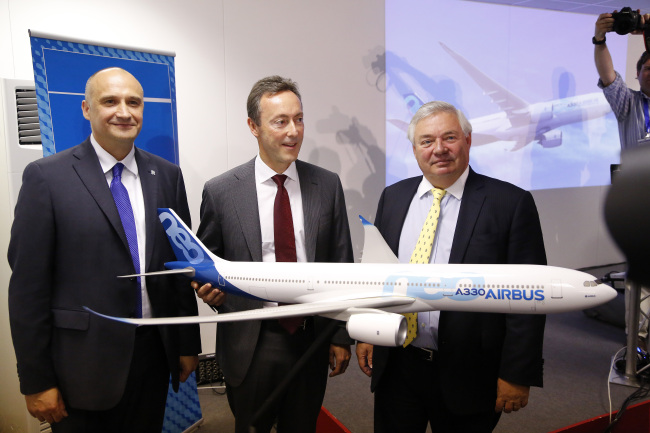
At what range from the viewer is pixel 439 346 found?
2.54 meters

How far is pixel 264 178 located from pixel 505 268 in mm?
1549

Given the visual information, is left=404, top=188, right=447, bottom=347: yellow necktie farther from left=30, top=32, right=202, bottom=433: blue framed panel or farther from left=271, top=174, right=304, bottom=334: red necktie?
left=30, top=32, right=202, bottom=433: blue framed panel

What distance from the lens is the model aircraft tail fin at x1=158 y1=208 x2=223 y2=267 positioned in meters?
2.53

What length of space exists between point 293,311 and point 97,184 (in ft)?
4.84

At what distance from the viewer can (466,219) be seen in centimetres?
250

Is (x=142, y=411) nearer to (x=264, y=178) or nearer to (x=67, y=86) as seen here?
(x=264, y=178)

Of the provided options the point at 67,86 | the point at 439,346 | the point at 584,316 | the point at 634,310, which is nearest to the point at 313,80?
the point at 67,86

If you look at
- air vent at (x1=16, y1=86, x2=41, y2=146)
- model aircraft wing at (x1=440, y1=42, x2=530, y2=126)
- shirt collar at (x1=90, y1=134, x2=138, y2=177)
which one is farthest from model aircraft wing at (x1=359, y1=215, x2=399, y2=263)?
model aircraft wing at (x1=440, y1=42, x2=530, y2=126)

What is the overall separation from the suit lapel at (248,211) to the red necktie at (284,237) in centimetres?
11

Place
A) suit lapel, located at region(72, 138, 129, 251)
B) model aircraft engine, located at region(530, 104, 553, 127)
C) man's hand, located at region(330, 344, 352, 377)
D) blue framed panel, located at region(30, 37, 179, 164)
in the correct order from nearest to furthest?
suit lapel, located at region(72, 138, 129, 251) → man's hand, located at region(330, 344, 352, 377) → blue framed panel, located at region(30, 37, 179, 164) → model aircraft engine, located at region(530, 104, 553, 127)

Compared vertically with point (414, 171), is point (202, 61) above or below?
above

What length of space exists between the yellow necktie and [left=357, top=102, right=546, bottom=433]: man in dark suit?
0.20ft

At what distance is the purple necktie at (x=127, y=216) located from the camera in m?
2.55

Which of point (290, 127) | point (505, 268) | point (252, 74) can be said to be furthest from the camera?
point (252, 74)
